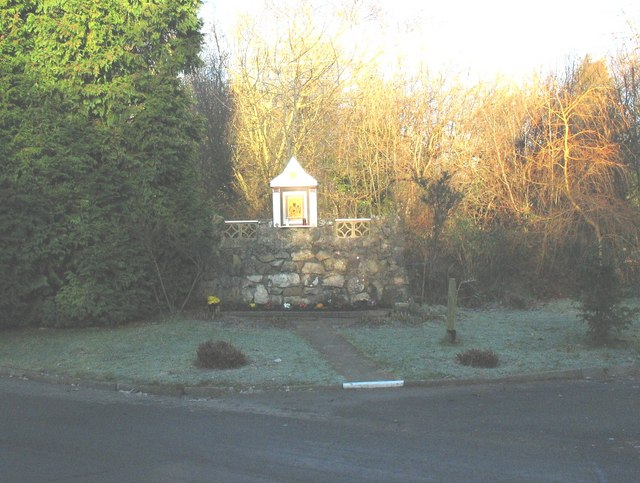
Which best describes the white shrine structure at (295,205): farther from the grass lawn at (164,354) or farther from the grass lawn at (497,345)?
the grass lawn at (497,345)

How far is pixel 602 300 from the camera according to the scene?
10828 millimetres

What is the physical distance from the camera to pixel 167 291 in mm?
14570

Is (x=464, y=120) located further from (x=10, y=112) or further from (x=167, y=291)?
(x=10, y=112)

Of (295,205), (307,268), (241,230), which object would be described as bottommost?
(307,268)

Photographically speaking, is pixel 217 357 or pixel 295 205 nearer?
pixel 217 357

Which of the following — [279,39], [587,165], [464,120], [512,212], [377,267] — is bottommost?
[377,267]

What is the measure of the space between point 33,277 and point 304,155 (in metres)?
13.3

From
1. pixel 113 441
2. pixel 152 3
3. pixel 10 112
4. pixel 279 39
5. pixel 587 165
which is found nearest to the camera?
pixel 113 441

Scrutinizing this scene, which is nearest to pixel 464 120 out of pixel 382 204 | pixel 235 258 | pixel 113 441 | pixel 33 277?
pixel 382 204

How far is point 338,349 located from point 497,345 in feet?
8.78

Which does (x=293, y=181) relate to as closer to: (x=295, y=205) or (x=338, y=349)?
(x=295, y=205)

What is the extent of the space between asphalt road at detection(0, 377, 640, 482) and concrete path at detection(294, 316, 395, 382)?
719mm

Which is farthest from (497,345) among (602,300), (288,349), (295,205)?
(295,205)

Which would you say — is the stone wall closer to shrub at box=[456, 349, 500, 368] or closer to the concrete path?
the concrete path
